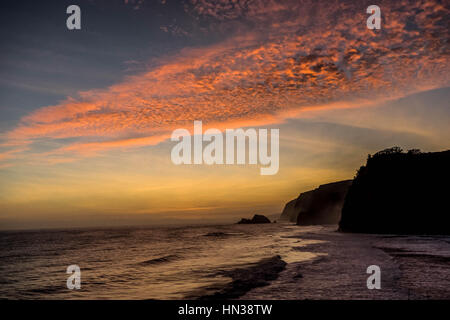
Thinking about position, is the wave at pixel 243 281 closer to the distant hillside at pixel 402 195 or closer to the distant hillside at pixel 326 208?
the distant hillside at pixel 402 195

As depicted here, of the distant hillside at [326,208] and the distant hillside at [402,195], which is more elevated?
the distant hillside at [402,195]

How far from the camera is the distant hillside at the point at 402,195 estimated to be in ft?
158

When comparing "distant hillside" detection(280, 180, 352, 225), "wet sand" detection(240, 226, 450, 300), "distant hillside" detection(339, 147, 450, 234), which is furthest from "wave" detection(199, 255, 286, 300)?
"distant hillside" detection(280, 180, 352, 225)

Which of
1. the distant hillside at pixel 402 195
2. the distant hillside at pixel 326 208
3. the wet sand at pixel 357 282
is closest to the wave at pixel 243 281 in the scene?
the wet sand at pixel 357 282

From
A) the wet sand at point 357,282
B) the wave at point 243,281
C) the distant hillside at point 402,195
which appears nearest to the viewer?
the wet sand at point 357,282

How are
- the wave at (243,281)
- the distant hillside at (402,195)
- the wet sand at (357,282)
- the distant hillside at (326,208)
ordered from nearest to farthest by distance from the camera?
the wet sand at (357,282) → the wave at (243,281) → the distant hillside at (402,195) → the distant hillside at (326,208)

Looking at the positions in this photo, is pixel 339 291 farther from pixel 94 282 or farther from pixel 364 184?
pixel 364 184

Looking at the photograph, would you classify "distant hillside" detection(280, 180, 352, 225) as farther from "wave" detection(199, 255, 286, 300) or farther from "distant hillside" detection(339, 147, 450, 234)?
"wave" detection(199, 255, 286, 300)

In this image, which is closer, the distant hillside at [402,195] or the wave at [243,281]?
the wave at [243,281]

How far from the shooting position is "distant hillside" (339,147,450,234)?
158ft
